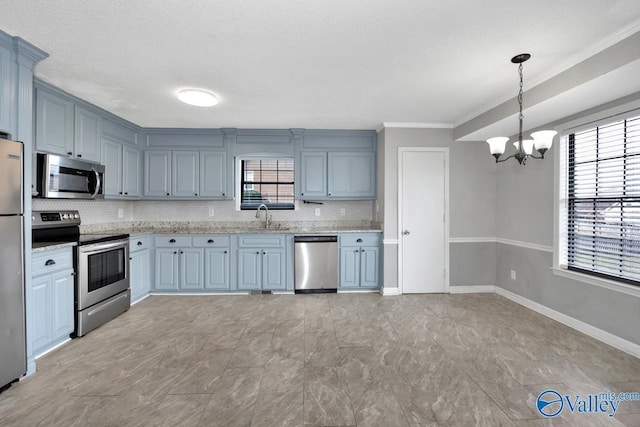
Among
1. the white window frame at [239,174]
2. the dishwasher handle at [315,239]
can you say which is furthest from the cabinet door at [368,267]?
the white window frame at [239,174]

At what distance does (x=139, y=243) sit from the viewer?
12.9 ft

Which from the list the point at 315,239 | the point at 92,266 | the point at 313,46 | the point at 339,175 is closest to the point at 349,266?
the point at 315,239

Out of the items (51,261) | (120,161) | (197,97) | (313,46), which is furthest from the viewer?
(120,161)

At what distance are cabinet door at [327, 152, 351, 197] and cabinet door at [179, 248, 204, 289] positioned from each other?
7.24ft

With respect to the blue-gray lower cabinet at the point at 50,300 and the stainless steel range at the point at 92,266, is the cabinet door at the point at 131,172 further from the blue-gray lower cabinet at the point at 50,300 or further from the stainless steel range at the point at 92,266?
the blue-gray lower cabinet at the point at 50,300

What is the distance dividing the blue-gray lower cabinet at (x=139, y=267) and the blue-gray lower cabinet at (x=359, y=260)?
2.80 metres

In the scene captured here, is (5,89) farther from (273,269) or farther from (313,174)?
(313,174)

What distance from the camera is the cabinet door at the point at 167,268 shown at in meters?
4.21

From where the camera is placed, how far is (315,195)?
4.61 metres

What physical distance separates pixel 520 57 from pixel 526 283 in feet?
9.26

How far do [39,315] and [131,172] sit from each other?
236 cm

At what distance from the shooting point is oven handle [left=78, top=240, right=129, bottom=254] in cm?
292

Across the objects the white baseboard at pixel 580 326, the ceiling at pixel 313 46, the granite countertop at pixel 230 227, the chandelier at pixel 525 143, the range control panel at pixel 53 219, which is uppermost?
the ceiling at pixel 313 46

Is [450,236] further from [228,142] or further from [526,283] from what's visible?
[228,142]
